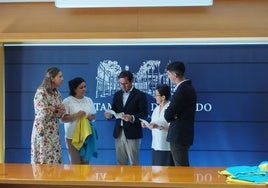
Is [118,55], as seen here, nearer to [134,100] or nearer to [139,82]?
[139,82]

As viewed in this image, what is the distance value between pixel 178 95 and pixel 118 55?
1.41 meters

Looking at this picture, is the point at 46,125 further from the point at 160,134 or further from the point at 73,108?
the point at 160,134

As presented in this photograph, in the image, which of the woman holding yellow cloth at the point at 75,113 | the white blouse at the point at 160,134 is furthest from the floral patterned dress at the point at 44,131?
the white blouse at the point at 160,134

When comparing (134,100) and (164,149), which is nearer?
(164,149)

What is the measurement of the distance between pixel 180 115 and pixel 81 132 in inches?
43.6

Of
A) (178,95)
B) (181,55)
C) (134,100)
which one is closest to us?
(178,95)

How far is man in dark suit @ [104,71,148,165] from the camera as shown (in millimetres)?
4281

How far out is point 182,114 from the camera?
3576 mm

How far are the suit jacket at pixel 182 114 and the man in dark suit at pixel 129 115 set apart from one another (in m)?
0.70

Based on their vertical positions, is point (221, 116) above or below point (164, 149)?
above

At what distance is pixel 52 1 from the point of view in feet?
15.3

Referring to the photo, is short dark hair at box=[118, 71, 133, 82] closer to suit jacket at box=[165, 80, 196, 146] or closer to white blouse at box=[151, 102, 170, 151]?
white blouse at box=[151, 102, 170, 151]

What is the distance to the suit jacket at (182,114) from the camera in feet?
11.5

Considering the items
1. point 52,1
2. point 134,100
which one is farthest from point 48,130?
point 52,1
